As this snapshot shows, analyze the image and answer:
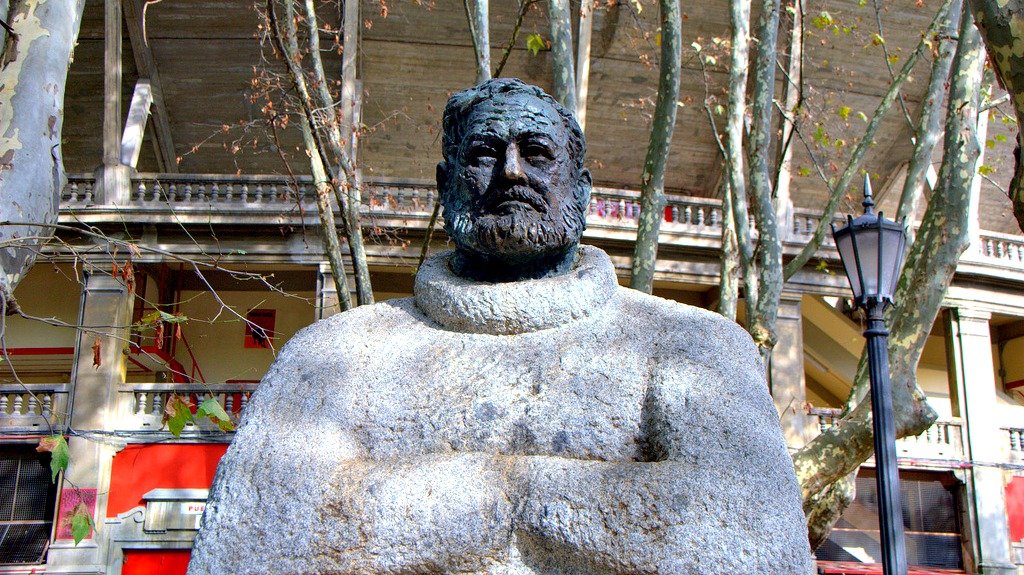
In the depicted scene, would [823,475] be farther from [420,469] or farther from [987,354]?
[987,354]

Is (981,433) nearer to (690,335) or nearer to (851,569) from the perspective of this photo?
(851,569)

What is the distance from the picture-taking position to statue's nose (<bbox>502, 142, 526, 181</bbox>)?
2.29m

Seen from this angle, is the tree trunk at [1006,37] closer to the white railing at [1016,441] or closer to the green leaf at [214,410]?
the green leaf at [214,410]

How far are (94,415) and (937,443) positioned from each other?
491 inches

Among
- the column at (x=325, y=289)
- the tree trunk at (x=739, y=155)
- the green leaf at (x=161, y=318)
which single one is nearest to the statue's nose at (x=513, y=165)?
the green leaf at (x=161, y=318)

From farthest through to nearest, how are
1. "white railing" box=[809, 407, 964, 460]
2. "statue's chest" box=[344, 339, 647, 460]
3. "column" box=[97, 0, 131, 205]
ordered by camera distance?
1. "white railing" box=[809, 407, 964, 460]
2. "column" box=[97, 0, 131, 205]
3. "statue's chest" box=[344, 339, 647, 460]

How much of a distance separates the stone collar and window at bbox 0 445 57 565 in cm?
1343

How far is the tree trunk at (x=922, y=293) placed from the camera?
5.87 metres

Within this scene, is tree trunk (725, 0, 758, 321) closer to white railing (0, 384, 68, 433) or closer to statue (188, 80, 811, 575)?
A: statue (188, 80, 811, 575)

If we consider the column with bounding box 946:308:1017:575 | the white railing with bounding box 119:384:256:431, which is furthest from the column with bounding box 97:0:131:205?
the column with bounding box 946:308:1017:575

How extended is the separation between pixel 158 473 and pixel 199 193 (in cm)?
Result: 435

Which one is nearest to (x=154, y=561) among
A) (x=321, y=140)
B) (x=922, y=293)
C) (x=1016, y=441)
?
(x=321, y=140)

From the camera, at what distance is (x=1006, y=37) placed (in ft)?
8.23

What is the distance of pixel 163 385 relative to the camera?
14.4 m
